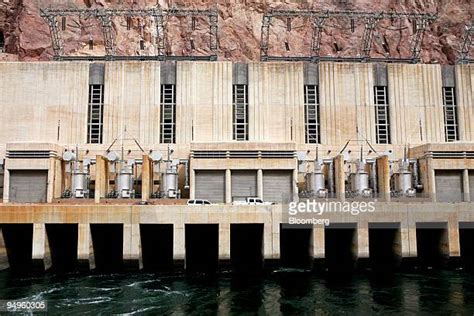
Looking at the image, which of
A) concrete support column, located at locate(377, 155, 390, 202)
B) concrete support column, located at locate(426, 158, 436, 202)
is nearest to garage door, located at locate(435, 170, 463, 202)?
concrete support column, located at locate(426, 158, 436, 202)

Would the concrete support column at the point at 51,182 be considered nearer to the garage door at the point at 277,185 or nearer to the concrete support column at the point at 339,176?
the garage door at the point at 277,185

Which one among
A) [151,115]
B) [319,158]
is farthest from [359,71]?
[151,115]

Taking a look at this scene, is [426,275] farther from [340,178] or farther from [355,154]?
[355,154]

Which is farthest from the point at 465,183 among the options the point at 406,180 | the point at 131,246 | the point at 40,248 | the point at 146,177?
the point at 40,248

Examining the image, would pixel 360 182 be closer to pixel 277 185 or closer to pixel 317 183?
pixel 317 183

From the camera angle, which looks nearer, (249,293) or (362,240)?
(249,293)

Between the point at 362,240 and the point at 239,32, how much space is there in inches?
1948

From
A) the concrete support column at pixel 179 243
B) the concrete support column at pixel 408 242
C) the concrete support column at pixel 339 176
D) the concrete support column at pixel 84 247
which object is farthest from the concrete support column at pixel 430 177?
the concrete support column at pixel 84 247

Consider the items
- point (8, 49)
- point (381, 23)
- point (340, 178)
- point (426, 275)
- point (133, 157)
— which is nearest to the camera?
point (426, 275)

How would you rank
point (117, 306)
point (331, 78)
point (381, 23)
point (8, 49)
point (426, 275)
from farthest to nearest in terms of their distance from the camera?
point (381, 23) → point (8, 49) → point (331, 78) → point (426, 275) → point (117, 306)

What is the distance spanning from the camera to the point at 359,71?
49.6 meters

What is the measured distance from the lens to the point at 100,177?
39.4m

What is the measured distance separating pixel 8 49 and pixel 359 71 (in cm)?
5480

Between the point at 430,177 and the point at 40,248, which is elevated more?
the point at 430,177
